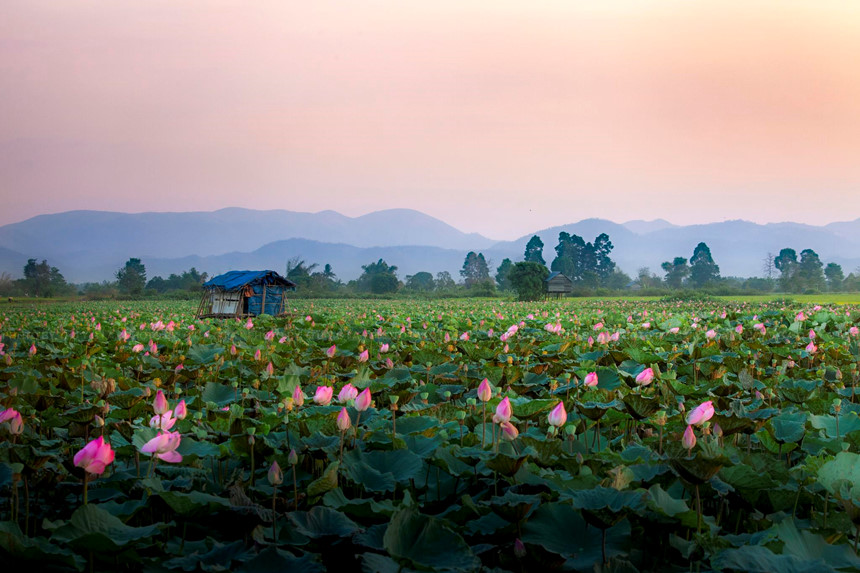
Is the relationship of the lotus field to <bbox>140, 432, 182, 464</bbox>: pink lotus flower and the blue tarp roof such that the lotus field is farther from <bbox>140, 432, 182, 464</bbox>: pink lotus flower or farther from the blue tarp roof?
the blue tarp roof

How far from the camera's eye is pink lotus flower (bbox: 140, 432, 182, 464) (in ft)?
6.08

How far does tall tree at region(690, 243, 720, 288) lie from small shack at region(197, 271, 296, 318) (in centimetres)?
7341

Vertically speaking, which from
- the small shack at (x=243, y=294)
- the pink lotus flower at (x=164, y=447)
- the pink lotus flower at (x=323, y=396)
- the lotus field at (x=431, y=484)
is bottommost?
the lotus field at (x=431, y=484)

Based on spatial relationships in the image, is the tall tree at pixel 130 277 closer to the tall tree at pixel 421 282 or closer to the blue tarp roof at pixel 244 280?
the tall tree at pixel 421 282

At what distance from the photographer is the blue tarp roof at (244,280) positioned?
1758cm

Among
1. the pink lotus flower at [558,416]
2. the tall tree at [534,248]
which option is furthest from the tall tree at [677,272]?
the pink lotus flower at [558,416]

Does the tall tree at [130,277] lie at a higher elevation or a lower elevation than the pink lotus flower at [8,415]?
higher

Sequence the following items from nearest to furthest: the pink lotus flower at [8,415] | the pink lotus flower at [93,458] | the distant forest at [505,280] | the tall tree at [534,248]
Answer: the pink lotus flower at [93,458], the pink lotus flower at [8,415], the distant forest at [505,280], the tall tree at [534,248]

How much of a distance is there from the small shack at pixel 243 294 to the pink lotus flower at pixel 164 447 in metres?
16.0

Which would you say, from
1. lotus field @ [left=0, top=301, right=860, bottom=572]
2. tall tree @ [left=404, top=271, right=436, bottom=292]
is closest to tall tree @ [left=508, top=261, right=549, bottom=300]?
tall tree @ [left=404, top=271, right=436, bottom=292]

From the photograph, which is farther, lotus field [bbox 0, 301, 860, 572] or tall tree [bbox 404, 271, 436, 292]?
tall tree [bbox 404, 271, 436, 292]

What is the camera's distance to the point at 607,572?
138 cm

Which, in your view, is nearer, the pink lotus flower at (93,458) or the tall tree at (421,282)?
the pink lotus flower at (93,458)

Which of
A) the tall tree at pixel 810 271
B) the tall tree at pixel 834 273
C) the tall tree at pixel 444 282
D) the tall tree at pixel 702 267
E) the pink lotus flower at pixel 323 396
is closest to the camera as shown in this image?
the pink lotus flower at pixel 323 396
